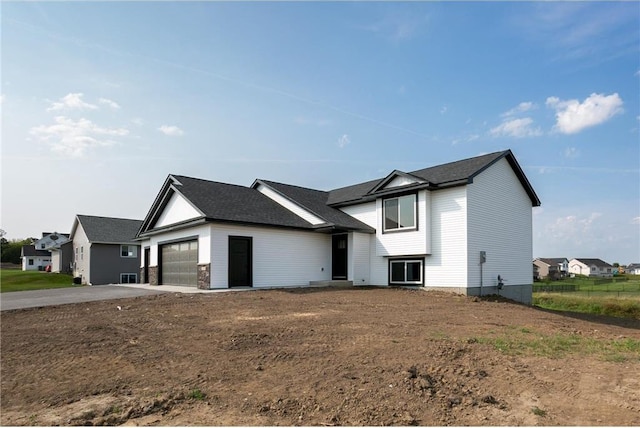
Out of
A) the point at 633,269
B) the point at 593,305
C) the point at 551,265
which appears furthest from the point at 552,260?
the point at 593,305

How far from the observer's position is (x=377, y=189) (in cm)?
2145

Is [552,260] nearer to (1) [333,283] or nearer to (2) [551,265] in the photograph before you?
(2) [551,265]

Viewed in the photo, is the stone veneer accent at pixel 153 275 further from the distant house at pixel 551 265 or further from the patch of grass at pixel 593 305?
the distant house at pixel 551 265

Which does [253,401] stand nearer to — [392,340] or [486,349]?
[392,340]

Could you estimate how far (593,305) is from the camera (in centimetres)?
2828

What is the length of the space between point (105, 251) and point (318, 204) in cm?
2170

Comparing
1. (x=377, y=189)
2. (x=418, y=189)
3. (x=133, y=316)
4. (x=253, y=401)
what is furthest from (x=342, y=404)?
(x=377, y=189)

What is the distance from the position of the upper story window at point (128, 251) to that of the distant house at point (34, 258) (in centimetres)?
3968

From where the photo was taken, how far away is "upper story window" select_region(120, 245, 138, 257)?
3731cm

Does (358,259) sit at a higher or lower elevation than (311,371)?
higher

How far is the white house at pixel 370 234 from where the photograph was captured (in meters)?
19.0

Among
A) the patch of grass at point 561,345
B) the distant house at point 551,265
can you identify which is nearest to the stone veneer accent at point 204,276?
the patch of grass at point 561,345

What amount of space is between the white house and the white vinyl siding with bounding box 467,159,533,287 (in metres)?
0.05

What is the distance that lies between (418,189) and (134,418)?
1663cm
